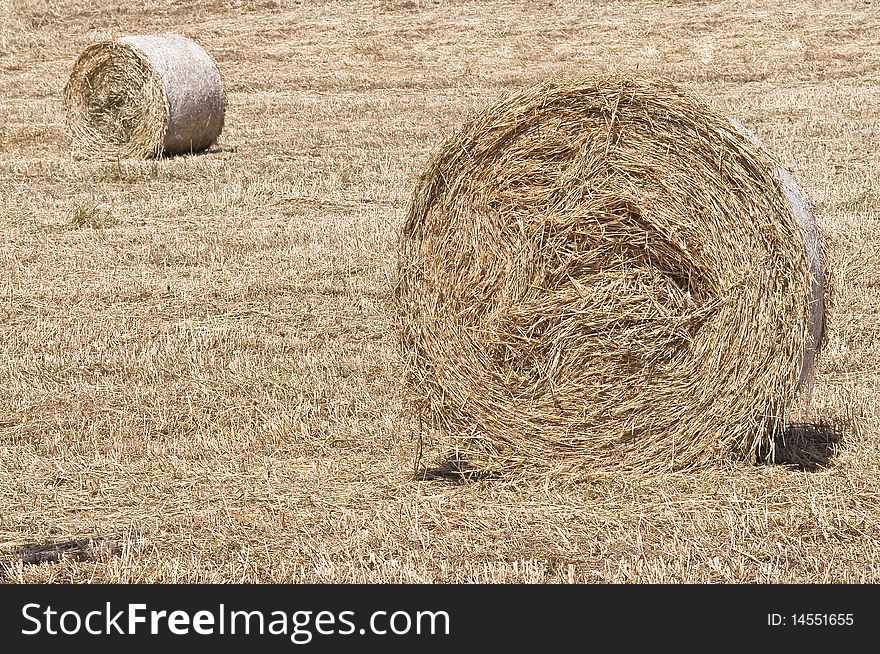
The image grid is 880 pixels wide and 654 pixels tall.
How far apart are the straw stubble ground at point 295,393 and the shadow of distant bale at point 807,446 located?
0.03 metres

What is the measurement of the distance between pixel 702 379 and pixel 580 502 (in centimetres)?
80

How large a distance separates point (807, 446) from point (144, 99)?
11.8 m

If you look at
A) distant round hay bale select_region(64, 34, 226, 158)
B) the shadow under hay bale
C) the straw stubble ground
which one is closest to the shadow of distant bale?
the straw stubble ground

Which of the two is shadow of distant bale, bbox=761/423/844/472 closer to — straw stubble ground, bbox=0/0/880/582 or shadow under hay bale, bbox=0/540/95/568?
straw stubble ground, bbox=0/0/880/582

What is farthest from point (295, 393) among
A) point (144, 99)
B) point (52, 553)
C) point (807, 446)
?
point (144, 99)

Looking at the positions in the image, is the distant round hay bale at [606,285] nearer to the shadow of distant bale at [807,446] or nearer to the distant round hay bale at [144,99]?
the shadow of distant bale at [807,446]

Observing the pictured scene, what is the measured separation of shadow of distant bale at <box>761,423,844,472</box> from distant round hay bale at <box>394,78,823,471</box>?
0.10 metres

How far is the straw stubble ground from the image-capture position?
16.1 ft

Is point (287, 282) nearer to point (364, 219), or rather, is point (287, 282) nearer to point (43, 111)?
point (364, 219)

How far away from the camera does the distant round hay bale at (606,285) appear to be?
18.6 feet

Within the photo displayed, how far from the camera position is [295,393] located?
7230 millimetres

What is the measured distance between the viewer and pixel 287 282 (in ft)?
32.3

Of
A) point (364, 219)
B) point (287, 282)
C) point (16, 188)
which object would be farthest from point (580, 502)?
point (16, 188)

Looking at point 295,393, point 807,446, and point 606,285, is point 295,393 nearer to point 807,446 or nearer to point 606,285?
point 606,285
